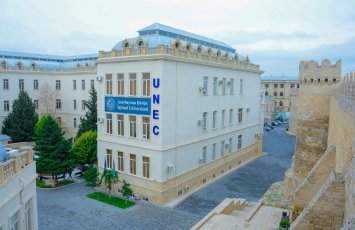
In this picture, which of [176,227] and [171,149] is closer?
[176,227]

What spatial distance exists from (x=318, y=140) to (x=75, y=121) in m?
29.9

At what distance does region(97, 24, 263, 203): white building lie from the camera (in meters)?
17.9

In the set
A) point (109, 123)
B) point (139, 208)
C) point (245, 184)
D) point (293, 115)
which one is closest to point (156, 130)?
point (109, 123)

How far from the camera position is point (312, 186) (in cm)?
1201

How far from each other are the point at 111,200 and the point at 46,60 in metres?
29.6

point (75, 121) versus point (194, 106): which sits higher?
point (194, 106)

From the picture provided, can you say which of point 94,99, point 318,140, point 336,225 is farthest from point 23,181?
point 94,99

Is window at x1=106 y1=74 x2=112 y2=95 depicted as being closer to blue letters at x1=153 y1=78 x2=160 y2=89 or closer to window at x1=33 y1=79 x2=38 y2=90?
blue letters at x1=153 y1=78 x2=160 y2=89

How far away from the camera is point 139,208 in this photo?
17.4 m

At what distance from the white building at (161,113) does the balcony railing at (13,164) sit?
9477 mm

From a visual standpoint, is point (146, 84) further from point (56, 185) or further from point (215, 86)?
point (56, 185)

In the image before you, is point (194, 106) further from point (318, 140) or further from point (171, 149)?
point (318, 140)

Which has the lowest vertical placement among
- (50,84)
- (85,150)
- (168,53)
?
(85,150)

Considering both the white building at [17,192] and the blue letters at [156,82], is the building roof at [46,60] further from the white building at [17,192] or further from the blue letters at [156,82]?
the white building at [17,192]
